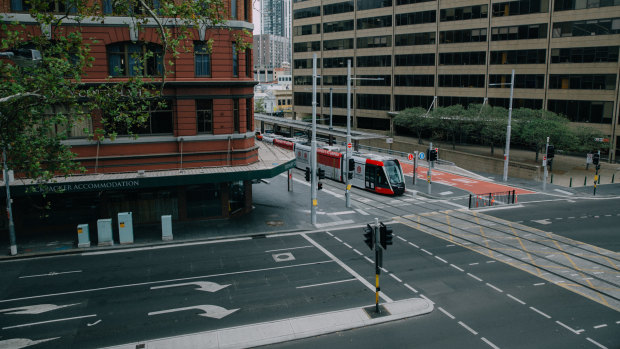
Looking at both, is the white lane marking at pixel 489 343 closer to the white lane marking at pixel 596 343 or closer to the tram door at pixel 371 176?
the white lane marking at pixel 596 343

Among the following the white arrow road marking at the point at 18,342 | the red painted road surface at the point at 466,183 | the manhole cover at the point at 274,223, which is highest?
the red painted road surface at the point at 466,183

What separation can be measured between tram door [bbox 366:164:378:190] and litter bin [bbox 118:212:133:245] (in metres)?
18.9

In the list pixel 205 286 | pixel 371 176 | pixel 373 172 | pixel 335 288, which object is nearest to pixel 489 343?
pixel 335 288

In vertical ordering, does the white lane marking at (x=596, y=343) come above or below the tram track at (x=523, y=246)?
above

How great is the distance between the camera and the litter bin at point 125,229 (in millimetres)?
23578

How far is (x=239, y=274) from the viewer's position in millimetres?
19453

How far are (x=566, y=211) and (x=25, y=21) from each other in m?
33.6

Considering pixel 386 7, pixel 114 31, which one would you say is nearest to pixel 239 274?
pixel 114 31

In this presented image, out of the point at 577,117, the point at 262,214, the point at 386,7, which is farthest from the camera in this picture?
the point at 386,7

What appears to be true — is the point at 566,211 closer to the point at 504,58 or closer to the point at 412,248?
the point at 412,248

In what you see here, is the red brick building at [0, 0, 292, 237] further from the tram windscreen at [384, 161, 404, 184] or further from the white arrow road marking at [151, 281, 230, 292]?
the tram windscreen at [384, 161, 404, 184]

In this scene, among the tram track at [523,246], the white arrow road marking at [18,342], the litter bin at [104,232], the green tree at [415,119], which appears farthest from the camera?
the green tree at [415,119]

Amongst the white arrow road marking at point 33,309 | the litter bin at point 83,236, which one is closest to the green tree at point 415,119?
the litter bin at point 83,236

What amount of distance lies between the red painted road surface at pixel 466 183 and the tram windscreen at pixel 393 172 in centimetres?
654
